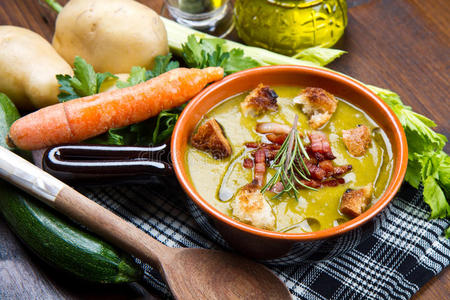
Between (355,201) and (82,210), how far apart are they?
107cm

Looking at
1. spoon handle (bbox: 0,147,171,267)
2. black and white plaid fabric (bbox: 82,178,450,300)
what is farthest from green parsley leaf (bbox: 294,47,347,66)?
spoon handle (bbox: 0,147,171,267)

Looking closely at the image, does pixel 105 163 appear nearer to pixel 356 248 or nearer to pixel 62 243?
pixel 62 243

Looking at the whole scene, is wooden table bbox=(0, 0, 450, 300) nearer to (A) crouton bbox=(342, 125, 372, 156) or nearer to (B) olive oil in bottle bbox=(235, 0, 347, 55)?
(B) olive oil in bottle bbox=(235, 0, 347, 55)

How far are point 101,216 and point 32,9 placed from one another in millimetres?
1737

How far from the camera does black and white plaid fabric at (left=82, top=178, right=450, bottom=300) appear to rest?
6.79ft

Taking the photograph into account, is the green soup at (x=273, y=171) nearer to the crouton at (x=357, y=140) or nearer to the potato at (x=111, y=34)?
the crouton at (x=357, y=140)

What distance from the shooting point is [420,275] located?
2084mm

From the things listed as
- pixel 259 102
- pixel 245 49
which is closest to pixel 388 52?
pixel 245 49

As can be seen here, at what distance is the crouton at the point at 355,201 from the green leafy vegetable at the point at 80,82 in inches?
51.3

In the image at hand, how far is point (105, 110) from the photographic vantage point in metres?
2.44

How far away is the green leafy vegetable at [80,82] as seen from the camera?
2.46 metres

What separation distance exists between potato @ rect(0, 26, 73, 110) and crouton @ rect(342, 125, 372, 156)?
4.75ft

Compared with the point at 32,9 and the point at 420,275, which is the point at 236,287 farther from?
the point at 32,9

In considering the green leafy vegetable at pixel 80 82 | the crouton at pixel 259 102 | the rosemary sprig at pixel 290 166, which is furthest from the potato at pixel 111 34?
the rosemary sprig at pixel 290 166
